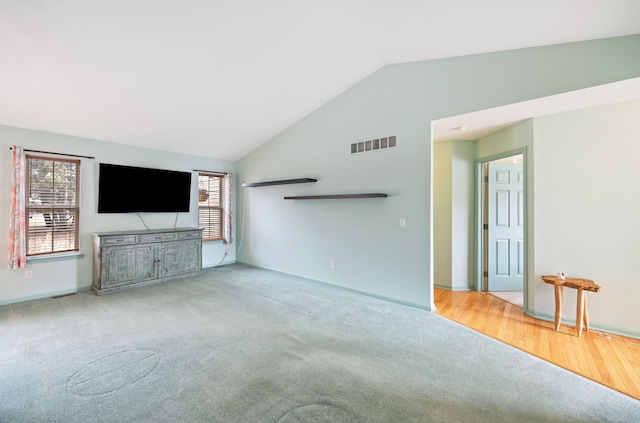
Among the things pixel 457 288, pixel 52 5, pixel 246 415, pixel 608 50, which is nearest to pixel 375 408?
pixel 246 415

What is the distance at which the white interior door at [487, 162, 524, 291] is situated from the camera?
4371 millimetres

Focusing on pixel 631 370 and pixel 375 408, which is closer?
pixel 375 408

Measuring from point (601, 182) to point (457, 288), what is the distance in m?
2.40

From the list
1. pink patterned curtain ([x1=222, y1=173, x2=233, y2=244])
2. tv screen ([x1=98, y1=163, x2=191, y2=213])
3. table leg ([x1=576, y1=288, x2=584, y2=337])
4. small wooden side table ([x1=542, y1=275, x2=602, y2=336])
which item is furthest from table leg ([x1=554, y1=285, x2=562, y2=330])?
tv screen ([x1=98, y1=163, x2=191, y2=213])

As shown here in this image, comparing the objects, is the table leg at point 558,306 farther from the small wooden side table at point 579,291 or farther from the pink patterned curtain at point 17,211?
the pink patterned curtain at point 17,211

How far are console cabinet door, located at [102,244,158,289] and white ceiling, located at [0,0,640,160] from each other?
1.89 metres

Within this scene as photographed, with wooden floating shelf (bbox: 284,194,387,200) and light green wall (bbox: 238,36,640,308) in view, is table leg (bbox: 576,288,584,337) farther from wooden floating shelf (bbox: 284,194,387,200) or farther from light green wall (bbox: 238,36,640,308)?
wooden floating shelf (bbox: 284,194,387,200)

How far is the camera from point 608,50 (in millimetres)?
2465

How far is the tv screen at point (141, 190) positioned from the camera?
4.42 metres

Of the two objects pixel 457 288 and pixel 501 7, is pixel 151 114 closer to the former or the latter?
pixel 501 7

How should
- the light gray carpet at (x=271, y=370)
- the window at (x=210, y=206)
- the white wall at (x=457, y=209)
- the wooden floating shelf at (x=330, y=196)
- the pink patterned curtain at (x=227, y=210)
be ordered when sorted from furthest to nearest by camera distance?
1. the pink patterned curtain at (x=227, y=210)
2. the window at (x=210, y=206)
3. the white wall at (x=457, y=209)
4. the wooden floating shelf at (x=330, y=196)
5. the light gray carpet at (x=271, y=370)

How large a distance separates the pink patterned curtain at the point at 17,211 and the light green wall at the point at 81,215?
144 millimetres

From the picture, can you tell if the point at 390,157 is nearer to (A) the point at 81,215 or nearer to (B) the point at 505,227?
(B) the point at 505,227

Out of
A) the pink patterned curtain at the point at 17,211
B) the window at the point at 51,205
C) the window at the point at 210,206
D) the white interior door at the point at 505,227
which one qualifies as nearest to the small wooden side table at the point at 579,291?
the white interior door at the point at 505,227
